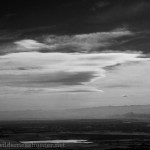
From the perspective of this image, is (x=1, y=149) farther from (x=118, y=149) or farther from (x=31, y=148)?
(x=118, y=149)

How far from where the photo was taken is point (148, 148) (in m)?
72.8

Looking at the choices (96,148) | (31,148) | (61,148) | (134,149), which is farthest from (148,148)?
(31,148)

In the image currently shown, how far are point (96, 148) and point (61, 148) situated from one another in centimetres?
803

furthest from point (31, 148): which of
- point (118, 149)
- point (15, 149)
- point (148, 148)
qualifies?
point (148, 148)

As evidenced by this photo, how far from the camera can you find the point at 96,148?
2921 inches

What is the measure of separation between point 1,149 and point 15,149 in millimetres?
3850

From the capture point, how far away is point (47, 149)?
71.4 metres

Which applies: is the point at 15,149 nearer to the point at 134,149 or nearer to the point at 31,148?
the point at 31,148

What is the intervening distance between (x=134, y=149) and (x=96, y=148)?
854cm

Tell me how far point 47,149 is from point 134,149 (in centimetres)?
1899

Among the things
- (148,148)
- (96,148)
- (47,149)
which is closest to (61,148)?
(47,149)

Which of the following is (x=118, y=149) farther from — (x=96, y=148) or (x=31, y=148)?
(x=31, y=148)

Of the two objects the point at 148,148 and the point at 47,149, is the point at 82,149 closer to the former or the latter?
the point at 47,149

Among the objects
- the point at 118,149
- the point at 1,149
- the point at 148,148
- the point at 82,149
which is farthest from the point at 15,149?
the point at 148,148
